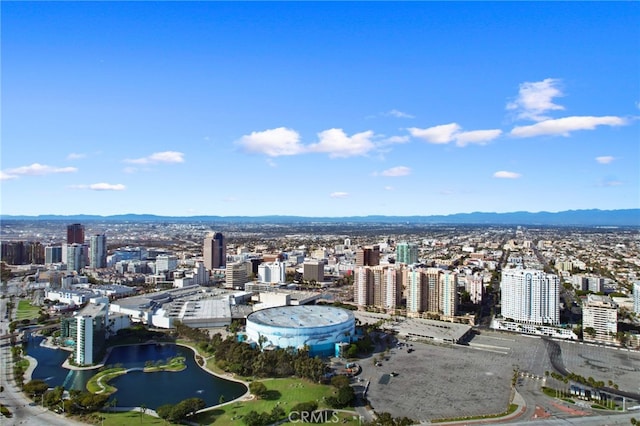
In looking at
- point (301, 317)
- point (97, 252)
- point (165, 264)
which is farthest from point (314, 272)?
point (97, 252)

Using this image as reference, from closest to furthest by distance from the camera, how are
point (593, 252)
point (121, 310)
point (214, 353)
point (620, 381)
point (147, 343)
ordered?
point (620, 381) → point (214, 353) → point (147, 343) → point (121, 310) → point (593, 252)

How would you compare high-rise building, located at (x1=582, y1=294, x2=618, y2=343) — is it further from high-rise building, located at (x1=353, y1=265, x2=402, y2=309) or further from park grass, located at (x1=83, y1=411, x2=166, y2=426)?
park grass, located at (x1=83, y1=411, x2=166, y2=426)

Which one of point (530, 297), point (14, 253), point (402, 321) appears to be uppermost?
point (14, 253)

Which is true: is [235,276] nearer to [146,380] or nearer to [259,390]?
[146,380]

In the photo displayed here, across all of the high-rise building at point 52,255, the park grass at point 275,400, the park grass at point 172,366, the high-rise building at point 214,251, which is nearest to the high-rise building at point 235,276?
the high-rise building at point 214,251

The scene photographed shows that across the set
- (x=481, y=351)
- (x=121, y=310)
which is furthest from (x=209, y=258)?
(x=481, y=351)

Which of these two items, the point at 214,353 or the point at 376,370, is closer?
the point at 376,370

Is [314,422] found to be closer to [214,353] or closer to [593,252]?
[214,353]
